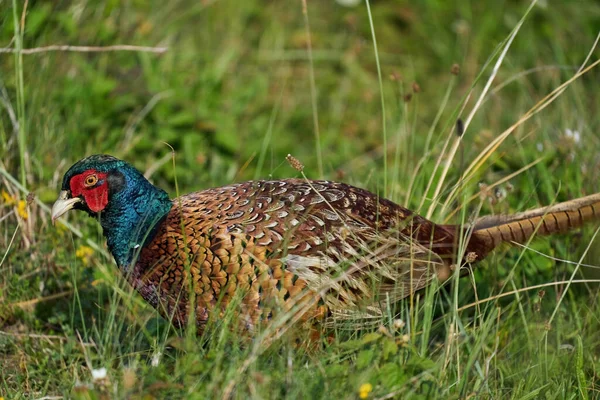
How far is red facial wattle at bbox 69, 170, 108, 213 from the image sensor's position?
346cm

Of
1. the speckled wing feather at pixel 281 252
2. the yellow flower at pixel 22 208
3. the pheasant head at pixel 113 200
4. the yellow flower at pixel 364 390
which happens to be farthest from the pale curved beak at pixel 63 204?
the yellow flower at pixel 364 390

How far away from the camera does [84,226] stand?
169 inches

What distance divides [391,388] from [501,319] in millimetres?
1272

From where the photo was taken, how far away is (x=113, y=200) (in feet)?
11.5

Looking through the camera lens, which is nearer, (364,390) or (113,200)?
(364,390)

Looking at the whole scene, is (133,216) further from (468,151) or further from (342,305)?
(468,151)

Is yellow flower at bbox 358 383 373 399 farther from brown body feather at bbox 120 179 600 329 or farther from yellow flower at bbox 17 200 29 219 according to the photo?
yellow flower at bbox 17 200 29 219

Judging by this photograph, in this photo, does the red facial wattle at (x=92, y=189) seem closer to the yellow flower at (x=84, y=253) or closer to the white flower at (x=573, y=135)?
the yellow flower at (x=84, y=253)

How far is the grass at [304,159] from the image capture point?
9.71 ft

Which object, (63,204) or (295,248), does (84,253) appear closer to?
(63,204)

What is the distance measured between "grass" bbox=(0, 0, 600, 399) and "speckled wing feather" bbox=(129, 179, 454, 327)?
122 millimetres

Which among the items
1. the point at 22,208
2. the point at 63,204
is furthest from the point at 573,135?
the point at 22,208

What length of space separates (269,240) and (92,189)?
0.72 meters

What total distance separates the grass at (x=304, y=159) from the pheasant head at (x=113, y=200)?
0.16 meters
